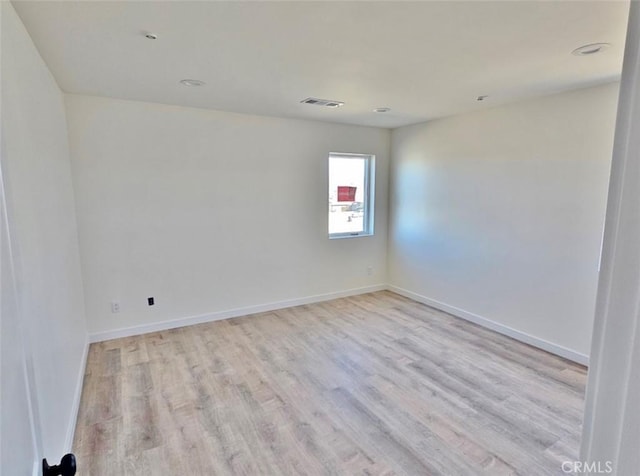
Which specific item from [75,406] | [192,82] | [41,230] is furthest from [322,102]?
[75,406]

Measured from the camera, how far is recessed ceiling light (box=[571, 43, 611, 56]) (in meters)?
2.13

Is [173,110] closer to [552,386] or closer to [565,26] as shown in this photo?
[565,26]

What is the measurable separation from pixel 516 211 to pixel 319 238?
7.94 ft

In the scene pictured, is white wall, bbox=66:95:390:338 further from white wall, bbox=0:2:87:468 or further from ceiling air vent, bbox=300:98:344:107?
ceiling air vent, bbox=300:98:344:107

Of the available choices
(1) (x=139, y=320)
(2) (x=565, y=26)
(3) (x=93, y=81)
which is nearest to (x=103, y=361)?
(1) (x=139, y=320)

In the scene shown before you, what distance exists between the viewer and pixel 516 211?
3.65m

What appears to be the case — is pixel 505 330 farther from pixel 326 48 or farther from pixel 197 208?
pixel 197 208

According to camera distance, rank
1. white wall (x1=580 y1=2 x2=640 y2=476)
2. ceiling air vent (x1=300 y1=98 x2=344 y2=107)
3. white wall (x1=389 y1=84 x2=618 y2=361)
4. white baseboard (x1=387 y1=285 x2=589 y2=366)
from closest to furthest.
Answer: white wall (x1=580 y1=2 x2=640 y2=476)
white wall (x1=389 y1=84 x2=618 y2=361)
white baseboard (x1=387 y1=285 x2=589 y2=366)
ceiling air vent (x1=300 y1=98 x2=344 y2=107)

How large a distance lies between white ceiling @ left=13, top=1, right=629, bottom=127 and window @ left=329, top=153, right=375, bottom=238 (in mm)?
1655

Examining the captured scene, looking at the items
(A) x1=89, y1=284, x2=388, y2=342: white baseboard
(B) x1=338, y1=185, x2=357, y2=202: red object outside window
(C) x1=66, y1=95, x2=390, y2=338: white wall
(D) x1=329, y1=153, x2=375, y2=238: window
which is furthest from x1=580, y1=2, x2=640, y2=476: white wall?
(B) x1=338, y1=185, x2=357, y2=202: red object outside window

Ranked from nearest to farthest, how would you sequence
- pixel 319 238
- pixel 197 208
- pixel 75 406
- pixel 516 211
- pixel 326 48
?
pixel 326 48, pixel 75 406, pixel 516 211, pixel 197 208, pixel 319 238

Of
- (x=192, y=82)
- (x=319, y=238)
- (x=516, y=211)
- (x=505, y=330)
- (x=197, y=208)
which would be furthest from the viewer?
(x=319, y=238)

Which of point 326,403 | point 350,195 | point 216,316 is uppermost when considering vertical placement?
point 350,195

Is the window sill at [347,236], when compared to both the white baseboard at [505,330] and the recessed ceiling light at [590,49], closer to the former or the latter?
the white baseboard at [505,330]
